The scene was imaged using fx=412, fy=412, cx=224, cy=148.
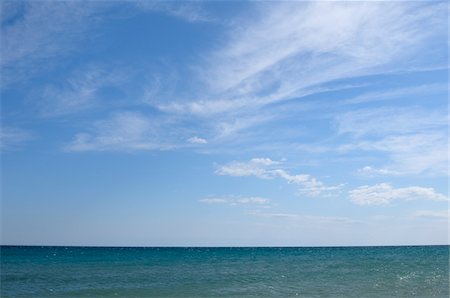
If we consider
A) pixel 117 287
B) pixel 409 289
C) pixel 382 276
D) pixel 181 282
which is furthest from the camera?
pixel 382 276

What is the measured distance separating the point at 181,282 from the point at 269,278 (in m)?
8.36

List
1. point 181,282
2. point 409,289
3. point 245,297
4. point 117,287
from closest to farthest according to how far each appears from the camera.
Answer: point 245,297
point 409,289
point 117,287
point 181,282

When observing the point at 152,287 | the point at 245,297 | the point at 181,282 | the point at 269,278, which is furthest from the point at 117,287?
the point at 269,278

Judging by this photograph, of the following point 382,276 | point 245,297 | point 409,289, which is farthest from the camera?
point 382,276

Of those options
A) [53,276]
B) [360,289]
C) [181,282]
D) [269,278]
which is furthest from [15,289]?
[360,289]

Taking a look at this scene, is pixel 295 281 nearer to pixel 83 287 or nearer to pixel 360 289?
pixel 360 289

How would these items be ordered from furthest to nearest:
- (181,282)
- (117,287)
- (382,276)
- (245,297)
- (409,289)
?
(382,276) → (181,282) → (117,287) → (409,289) → (245,297)

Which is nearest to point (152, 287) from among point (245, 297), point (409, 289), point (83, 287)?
point (83, 287)

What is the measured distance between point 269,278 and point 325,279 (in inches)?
197

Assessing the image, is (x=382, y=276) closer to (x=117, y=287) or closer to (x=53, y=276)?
(x=117, y=287)

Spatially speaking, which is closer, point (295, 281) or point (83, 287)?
point (83, 287)

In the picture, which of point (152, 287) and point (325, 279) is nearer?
point (152, 287)

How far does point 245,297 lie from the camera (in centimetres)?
2620

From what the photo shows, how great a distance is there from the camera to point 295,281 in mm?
35000
